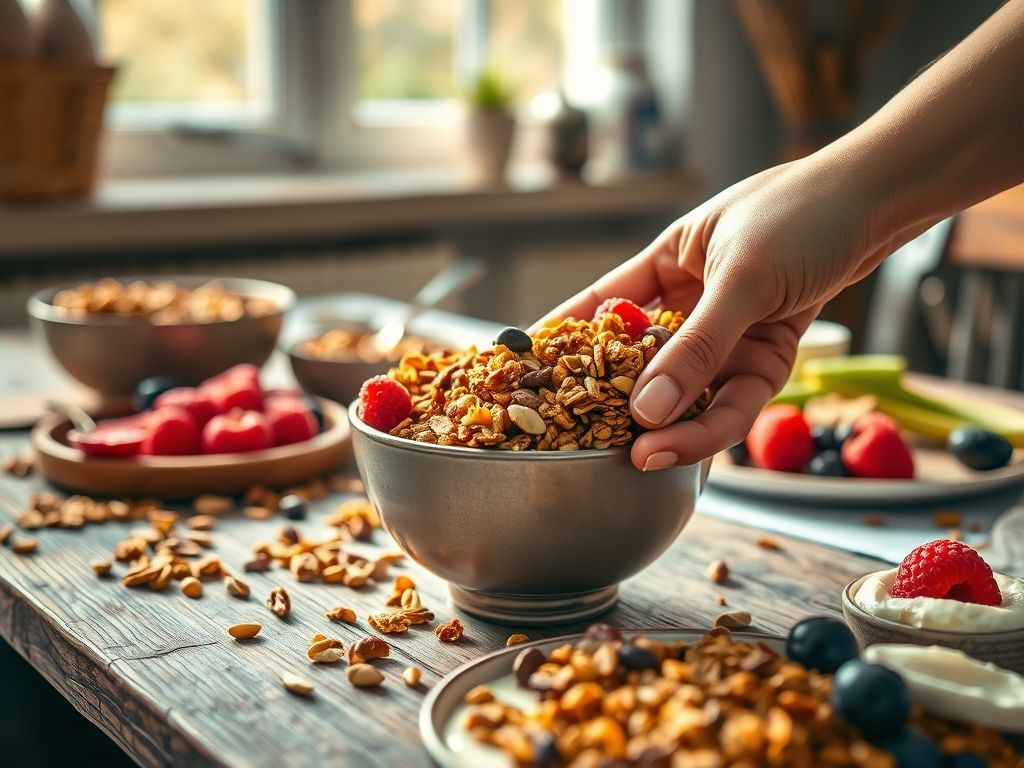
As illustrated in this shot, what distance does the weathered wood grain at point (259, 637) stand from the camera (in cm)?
72

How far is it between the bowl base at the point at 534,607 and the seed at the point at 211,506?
14.5 inches

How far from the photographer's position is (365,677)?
0.78 m

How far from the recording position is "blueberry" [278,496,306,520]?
116cm

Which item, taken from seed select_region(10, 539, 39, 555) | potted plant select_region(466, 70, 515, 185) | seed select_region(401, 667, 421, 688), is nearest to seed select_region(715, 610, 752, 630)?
seed select_region(401, 667, 421, 688)

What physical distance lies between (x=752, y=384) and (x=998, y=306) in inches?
49.1

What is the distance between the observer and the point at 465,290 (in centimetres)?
339

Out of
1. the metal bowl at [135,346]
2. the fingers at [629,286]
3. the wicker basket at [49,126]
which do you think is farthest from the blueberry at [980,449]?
the wicker basket at [49,126]

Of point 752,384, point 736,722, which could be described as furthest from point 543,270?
point 736,722

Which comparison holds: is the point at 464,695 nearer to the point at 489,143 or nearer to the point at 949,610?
the point at 949,610

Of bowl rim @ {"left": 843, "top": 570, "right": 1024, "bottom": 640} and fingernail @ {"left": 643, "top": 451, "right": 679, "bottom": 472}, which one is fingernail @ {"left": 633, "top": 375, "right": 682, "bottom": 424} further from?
bowl rim @ {"left": 843, "top": 570, "right": 1024, "bottom": 640}

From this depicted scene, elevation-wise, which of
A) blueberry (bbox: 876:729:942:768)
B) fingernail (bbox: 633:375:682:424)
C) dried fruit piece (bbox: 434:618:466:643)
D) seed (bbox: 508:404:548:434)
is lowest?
dried fruit piece (bbox: 434:618:466:643)

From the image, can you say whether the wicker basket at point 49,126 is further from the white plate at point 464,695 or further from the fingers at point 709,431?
the white plate at point 464,695

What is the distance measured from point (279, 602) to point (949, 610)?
18.4 inches

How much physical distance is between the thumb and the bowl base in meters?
0.15
